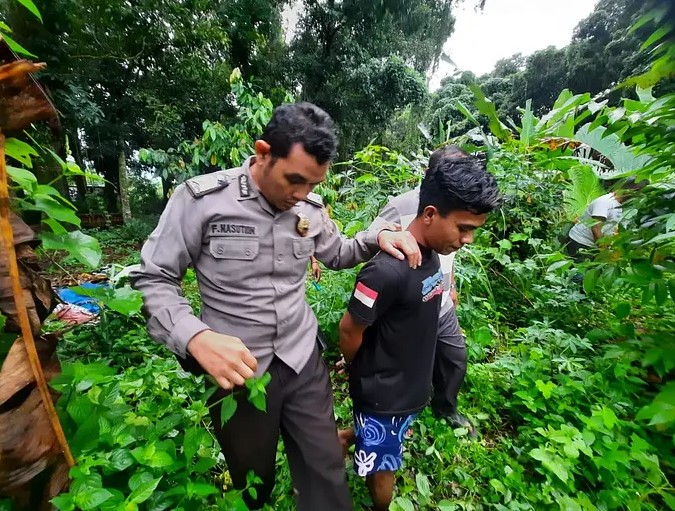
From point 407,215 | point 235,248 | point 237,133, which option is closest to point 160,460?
point 235,248

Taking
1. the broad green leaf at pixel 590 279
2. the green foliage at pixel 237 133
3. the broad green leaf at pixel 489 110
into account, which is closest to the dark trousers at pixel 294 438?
the broad green leaf at pixel 590 279

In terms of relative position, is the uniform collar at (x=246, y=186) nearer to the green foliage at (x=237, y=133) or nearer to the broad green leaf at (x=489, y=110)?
the green foliage at (x=237, y=133)

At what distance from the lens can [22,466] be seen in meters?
0.54

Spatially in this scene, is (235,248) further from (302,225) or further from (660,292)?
(660,292)

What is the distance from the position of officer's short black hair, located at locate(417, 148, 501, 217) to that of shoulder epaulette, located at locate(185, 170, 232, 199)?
0.78 meters

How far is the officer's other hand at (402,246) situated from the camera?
127 cm

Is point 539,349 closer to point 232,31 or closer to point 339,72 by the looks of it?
point 232,31

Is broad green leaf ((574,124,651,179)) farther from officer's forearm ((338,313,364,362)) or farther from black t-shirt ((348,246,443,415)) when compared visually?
officer's forearm ((338,313,364,362))

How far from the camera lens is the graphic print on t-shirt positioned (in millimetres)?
1352

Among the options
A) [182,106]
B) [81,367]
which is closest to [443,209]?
[81,367]

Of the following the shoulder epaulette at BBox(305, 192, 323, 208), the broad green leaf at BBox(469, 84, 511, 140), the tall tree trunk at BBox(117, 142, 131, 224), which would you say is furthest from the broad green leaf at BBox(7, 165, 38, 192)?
the tall tree trunk at BBox(117, 142, 131, 224)

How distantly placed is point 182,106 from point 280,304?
30.3 feet

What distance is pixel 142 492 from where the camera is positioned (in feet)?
2.05

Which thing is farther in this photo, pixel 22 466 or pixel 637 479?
pixel 637 479
